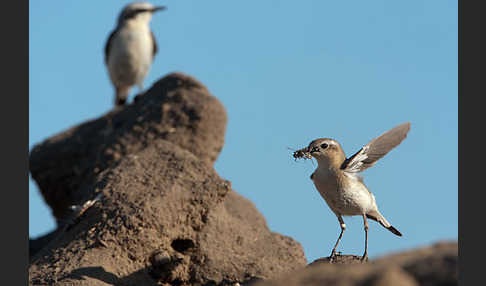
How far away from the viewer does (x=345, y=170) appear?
6219 millimetres

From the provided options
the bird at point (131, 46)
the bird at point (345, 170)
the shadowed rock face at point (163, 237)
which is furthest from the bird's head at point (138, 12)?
the bird at point (345, 170)

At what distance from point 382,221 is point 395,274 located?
→ 13.2ft

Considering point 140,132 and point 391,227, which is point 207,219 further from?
point 140,132

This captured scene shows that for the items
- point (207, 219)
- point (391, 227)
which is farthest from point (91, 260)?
point (391, 227)

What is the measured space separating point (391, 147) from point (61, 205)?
25.5ft

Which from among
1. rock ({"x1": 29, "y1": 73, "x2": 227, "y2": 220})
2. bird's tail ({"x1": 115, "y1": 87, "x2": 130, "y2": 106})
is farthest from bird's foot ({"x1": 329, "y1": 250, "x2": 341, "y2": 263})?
bird's tail ({"x1": 115, "y1": 87, "x2": 130, "y2": 106})

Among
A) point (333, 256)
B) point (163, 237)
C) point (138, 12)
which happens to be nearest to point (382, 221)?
point (333, 256)

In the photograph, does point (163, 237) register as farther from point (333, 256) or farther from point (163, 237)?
point (333, 256)

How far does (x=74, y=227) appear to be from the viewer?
25.1 feet

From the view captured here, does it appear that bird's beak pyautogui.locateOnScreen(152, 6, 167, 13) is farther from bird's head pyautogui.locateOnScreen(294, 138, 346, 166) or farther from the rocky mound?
bird's head pyautogui.locateOnScreen(294, 138, 346, 166)

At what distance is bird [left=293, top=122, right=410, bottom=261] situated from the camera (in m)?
6.17

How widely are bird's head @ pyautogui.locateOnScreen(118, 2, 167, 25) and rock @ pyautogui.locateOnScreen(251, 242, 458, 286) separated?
46.6 ft

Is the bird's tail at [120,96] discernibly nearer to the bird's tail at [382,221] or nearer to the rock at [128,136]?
the rock at [128,136]

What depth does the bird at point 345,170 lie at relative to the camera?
6.17 metres
